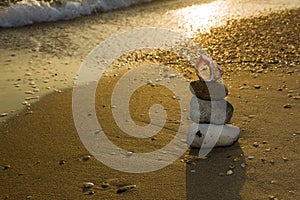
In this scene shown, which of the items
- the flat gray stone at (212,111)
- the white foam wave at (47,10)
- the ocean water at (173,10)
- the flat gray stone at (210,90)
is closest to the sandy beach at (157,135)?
the flat gray stone at (212,111)

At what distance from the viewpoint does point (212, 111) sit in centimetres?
441

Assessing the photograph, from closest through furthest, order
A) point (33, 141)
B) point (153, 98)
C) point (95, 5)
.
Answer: point (33, 141) → point (153, 98) → point (95, 5)

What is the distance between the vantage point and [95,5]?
47.0 feet

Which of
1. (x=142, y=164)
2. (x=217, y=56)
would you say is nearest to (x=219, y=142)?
(x=142, y=164)

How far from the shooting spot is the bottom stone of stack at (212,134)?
436 cm

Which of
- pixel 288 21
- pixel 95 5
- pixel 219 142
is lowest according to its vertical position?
pixel 219 142

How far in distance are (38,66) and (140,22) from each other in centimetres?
457

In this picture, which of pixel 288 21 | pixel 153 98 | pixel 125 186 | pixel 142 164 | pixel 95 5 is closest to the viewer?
pixel 125 186

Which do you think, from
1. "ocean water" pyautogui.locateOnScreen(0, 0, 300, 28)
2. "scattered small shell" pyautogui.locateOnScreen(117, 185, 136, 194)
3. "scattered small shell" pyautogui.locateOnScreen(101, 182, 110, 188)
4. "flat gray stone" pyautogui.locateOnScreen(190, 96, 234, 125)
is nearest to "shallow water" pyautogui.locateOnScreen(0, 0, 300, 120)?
"ocean water" pyautogui.locateOnScreen(0, 0, 300, 28)

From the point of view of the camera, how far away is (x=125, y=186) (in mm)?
3881

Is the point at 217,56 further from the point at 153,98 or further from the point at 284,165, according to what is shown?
the point at 284,165

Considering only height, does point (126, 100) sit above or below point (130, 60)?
below

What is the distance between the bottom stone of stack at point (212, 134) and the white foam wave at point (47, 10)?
8.86 meters

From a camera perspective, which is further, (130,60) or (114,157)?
(130,60)
